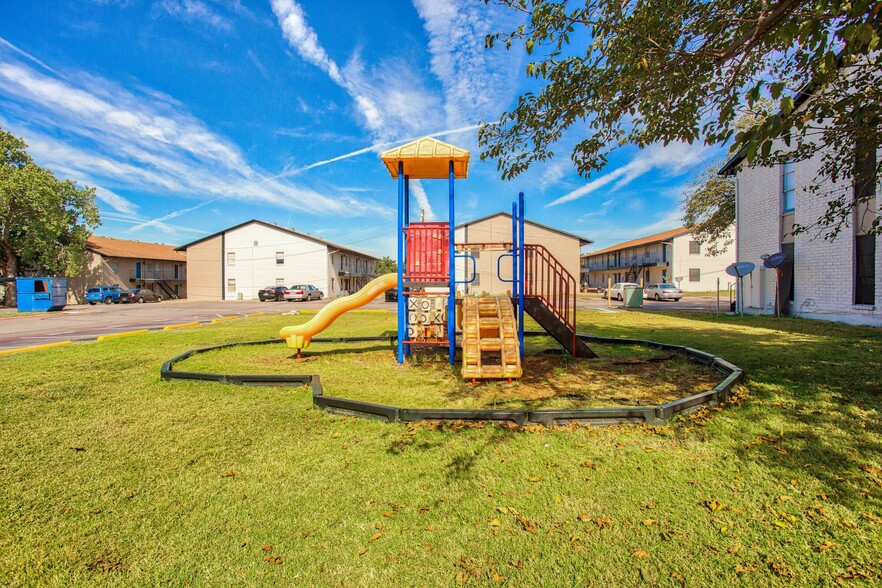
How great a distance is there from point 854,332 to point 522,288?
9.89 meters

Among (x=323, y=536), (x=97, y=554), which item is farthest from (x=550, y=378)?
(x=97, y=554)

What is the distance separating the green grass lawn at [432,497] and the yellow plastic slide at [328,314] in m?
3.07

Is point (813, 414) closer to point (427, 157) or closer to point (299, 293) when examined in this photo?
point (427, 157)

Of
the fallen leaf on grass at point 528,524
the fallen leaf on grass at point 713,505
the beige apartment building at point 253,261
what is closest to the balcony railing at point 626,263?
the beige apartment building at point 253,261

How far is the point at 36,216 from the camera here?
105 feet

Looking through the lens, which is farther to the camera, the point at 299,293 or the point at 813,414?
the point at 299,293

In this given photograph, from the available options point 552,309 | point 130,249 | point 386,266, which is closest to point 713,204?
point 552,309

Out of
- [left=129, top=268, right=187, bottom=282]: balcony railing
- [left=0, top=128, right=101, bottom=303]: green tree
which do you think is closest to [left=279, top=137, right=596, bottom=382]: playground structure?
[left=0, top=128, right=101, bottom=303]: green tree

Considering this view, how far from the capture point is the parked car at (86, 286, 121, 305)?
36.8 metres

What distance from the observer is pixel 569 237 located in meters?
44.8

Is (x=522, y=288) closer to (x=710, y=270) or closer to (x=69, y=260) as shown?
(x=69, y=260)

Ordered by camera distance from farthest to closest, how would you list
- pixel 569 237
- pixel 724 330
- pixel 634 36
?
pixel 569 237
pixel 724 330
pixel 634 36

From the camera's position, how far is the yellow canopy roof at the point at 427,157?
7695 mm

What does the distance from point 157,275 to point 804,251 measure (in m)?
59.0
